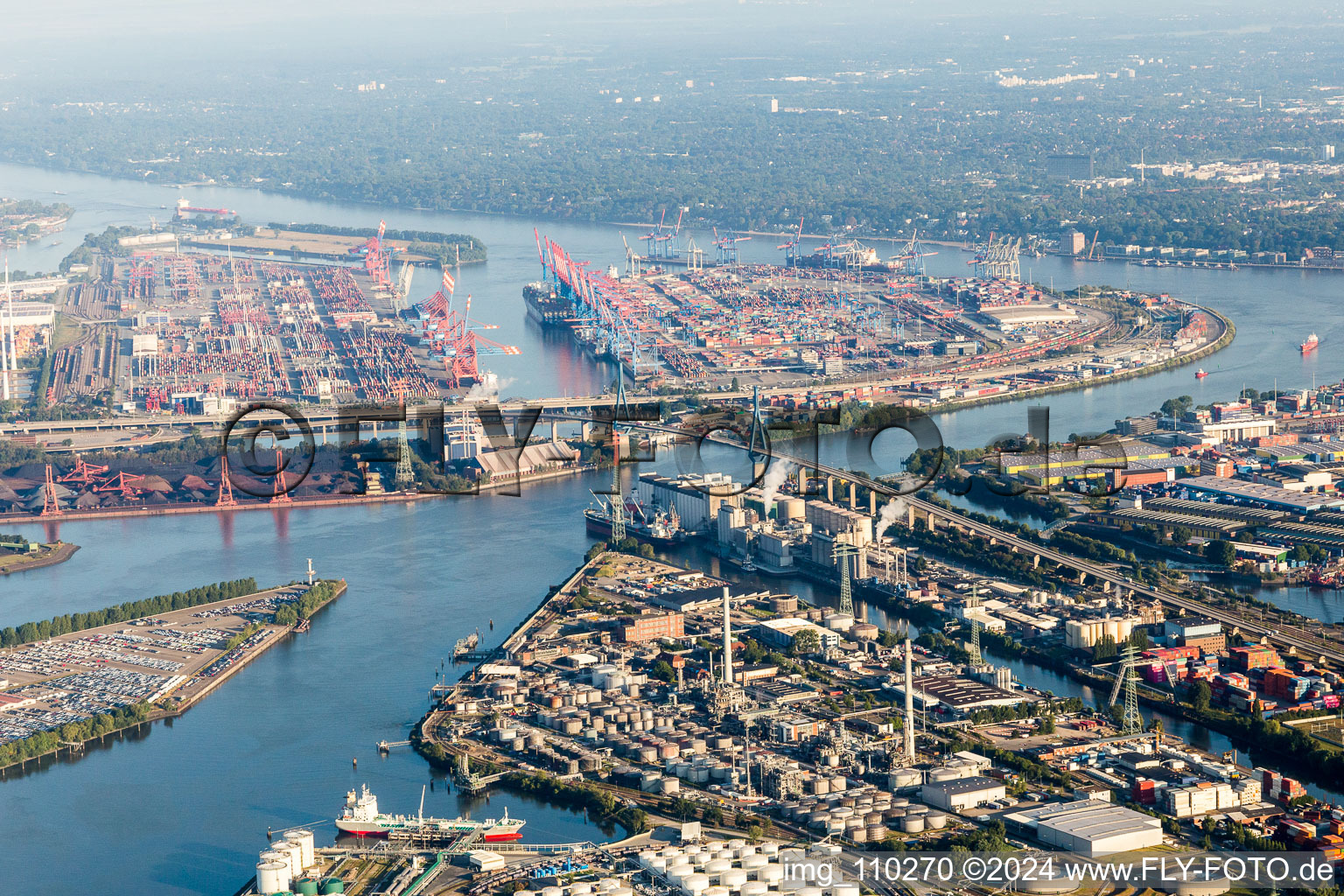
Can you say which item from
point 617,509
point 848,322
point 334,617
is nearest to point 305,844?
point 334,617

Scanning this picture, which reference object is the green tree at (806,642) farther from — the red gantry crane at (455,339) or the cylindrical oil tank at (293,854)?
the red gantry crane at (455,339)

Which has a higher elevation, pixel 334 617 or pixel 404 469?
pixel 404 469

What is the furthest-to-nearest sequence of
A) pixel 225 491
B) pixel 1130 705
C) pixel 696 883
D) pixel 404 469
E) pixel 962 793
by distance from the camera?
pixel 404 469
pixel 225 491
pixel 1130 705
pixel 962 793
pixel 696 883

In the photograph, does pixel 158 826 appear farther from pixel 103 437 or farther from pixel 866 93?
pixel 866 93

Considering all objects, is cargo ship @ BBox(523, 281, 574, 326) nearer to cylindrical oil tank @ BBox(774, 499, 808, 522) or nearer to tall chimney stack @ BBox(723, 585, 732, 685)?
cylindrical oil tank @ BBox(774, 499, 808, 522)

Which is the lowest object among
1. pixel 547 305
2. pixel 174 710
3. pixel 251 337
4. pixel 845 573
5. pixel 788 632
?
pixel 174 710

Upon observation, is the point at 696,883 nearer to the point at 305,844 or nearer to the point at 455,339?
the point at 305,844

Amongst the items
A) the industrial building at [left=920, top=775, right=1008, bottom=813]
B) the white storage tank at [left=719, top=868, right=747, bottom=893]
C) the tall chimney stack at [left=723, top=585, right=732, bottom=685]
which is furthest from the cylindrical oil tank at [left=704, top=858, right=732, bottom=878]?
the tall chimney stack at [left=723, top=585, right=732, bottom=685]

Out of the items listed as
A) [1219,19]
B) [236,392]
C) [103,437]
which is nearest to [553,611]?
[103,437]
